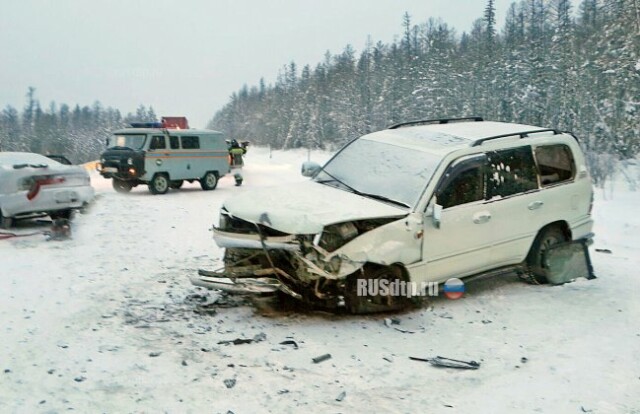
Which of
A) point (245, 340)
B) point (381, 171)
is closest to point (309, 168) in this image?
point (381, 171)

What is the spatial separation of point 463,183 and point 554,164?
1.62m

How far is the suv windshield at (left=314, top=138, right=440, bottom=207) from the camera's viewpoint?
5.45m

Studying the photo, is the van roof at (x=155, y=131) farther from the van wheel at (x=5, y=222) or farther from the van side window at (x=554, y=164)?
the van side window at (x=554, y=164)

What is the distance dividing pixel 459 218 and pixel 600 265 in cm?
318

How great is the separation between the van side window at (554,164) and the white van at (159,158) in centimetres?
1255

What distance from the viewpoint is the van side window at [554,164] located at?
624cm

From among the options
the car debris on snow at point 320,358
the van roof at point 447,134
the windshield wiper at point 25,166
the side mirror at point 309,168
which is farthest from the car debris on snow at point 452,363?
the windshield wiper at point 25,166

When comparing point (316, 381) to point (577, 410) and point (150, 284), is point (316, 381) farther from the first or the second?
point (150, 284)

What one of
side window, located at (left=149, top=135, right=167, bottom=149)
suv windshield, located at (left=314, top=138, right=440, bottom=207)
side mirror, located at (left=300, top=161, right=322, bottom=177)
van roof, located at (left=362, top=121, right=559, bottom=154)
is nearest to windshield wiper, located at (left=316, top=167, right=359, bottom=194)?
suv windshield, located at (left=314, top=138, right=440, bottom=207)

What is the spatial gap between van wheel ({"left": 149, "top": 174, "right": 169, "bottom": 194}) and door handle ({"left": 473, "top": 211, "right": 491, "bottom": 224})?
12568mm

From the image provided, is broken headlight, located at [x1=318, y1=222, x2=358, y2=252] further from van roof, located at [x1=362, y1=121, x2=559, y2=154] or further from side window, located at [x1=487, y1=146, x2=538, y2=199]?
side window, located at [x1=487, y1=146, x2=538, y2=199]

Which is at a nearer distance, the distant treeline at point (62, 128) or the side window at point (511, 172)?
the side window at point (511, 172)

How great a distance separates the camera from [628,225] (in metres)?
10.2

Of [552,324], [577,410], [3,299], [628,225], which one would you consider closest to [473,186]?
[552,324]
